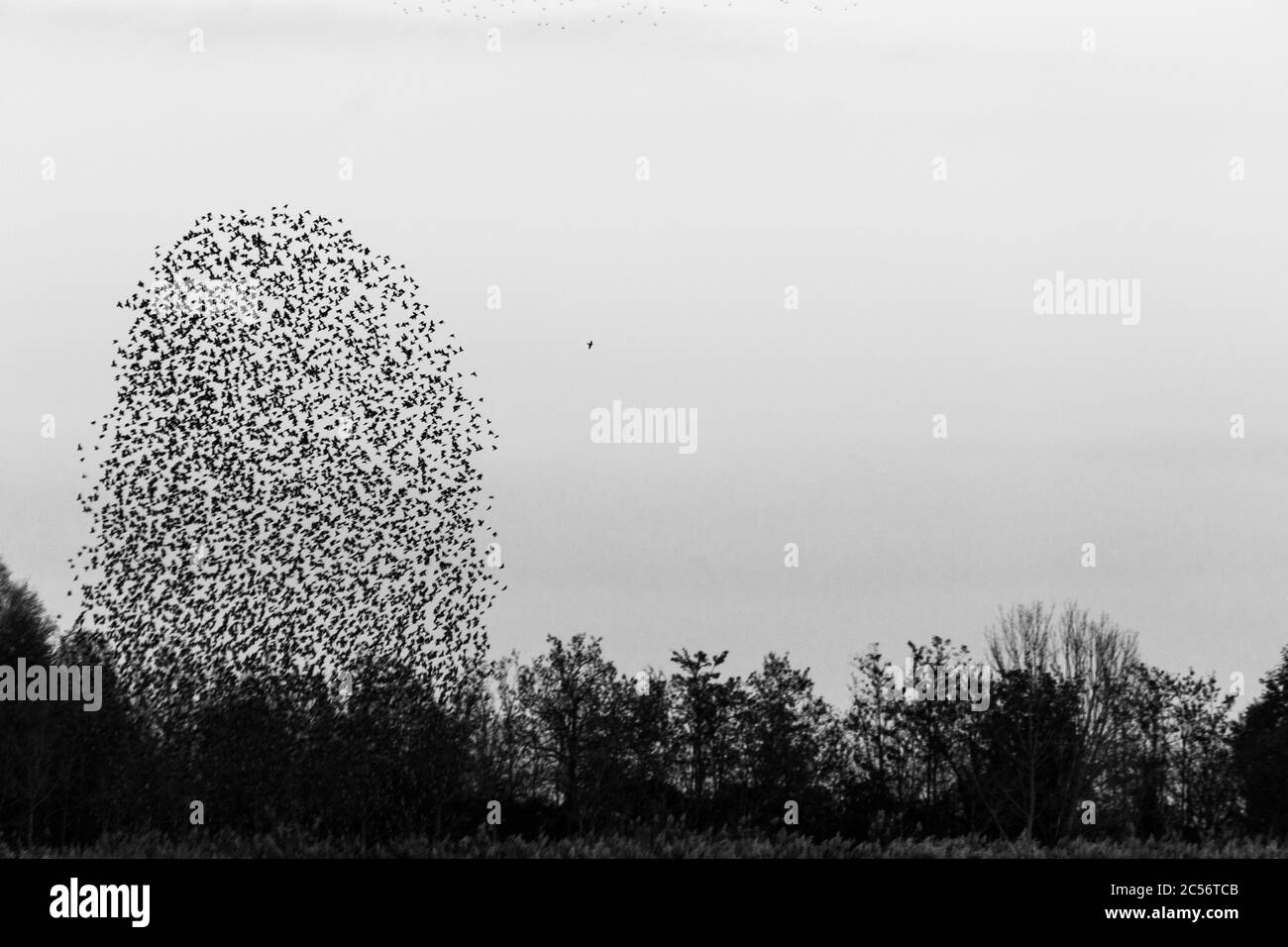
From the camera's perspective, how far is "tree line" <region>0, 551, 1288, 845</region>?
75.4 feet

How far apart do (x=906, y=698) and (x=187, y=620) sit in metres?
29.2

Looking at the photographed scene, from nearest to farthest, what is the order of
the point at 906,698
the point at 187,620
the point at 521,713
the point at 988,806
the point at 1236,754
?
the point at 187,620 < the point at 521,713 < the point at 988,806 < the point at 906,698 < the point at 1236,754

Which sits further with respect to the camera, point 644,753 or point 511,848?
point 644,753

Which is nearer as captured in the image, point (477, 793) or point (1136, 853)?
point (1136, 853)

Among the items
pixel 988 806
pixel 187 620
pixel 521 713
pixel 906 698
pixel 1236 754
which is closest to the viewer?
pixel 187 620

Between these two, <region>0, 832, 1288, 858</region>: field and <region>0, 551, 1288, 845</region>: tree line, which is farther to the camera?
<region>0, 551, 1288, 845</region>: tree line

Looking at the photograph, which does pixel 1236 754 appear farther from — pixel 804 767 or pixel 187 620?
pixel 187 620

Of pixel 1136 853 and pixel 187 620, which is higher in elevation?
pixel 187 620

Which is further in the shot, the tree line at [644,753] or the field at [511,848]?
the tree line at [644,753]

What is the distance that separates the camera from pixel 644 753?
39281mm

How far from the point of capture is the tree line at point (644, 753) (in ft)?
75.4

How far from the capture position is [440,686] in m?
23.4
